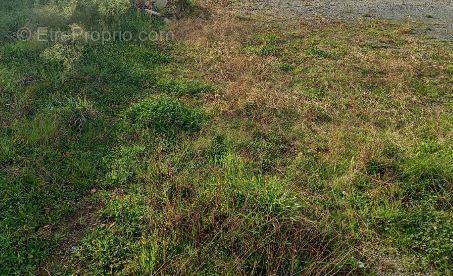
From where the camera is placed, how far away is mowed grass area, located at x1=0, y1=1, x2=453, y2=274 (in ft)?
16.3

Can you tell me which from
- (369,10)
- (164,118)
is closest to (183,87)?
(164,118)

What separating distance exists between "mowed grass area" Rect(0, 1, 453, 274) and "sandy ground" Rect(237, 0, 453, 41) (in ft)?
9.31

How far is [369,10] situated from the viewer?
14.6 meters

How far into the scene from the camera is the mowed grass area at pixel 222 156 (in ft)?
16.3

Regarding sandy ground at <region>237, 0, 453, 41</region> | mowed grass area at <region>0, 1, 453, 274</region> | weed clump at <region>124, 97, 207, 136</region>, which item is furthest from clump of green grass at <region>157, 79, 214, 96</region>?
sandy ground at <region>237, 0, 453, 41</region>

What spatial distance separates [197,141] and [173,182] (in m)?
1.29

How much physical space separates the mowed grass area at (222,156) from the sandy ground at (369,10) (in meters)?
2.84

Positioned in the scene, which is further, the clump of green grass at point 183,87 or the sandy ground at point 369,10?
the sandy ground at point 369,10

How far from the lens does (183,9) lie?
43.7ft

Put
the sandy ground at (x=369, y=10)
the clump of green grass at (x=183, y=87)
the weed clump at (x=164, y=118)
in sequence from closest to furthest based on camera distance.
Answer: the weed clump at (x=164, y=118), the clump of green grass at (x=183, y=87), the sandy ground at (x=369, y=10)

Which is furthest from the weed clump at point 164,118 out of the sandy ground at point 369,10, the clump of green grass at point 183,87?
the sandy ground at point 369,10

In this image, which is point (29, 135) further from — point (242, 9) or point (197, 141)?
point (242, 9)

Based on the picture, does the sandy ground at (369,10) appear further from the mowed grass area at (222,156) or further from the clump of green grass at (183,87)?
the clump of green grass at (183,87)

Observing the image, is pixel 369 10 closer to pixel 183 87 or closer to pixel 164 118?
pixel 183 87
